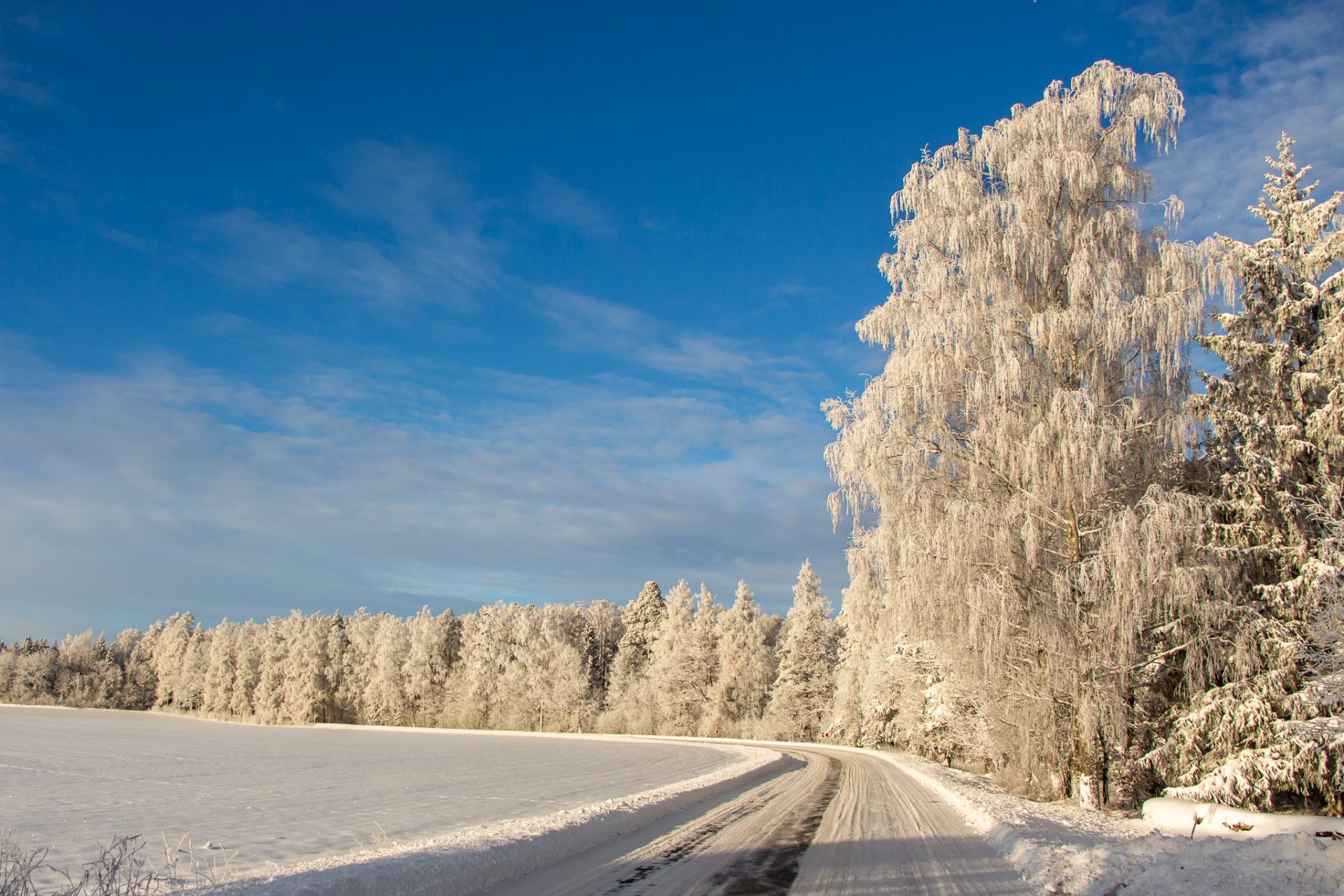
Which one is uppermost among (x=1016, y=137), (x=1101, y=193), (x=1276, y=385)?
(x=1016, y=137)

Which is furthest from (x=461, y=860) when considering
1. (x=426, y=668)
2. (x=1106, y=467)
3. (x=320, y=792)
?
(x=426, y=668)

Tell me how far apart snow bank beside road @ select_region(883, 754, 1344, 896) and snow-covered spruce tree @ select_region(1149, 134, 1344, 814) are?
3805 millimetres

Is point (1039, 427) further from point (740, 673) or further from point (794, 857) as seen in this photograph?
point (740, 673)

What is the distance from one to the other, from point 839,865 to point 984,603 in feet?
22.9

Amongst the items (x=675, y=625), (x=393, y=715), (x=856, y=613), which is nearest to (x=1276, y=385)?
(x=856, y=613)

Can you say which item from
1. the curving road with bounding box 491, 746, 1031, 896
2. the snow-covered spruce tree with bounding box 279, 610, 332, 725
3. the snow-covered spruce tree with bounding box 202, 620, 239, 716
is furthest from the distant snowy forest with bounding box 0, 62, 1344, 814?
the snow-covered spruce tree with bounding box 202, 620, 239, 716

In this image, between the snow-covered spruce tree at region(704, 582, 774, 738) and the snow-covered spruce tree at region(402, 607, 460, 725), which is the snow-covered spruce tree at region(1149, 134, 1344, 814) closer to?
the snow-covered spruce tree at region(704, 582, 774, 738)

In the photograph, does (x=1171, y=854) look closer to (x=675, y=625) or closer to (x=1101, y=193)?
(x=1101, y=193)

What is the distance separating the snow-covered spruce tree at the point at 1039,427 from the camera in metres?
14.4

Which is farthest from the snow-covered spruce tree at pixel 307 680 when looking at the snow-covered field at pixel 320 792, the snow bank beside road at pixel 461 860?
the snow bank beside road at pixel 461 860

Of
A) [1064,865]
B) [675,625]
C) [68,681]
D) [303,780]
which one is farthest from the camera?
[68,681]

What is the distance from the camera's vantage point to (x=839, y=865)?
8.85 metres

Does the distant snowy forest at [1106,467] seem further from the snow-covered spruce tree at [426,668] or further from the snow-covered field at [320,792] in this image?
the snow-covered spruce tree at [426,668]

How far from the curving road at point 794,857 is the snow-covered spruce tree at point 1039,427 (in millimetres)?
3387
